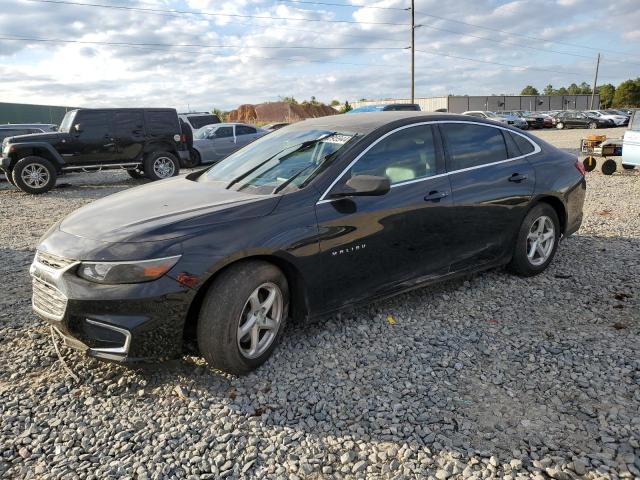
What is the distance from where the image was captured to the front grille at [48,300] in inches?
119

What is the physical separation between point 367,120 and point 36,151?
10615 mm

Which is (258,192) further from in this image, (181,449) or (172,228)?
(181,449)

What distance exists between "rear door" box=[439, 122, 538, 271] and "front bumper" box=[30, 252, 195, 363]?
234 cm

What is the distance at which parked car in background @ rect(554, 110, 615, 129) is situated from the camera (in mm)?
37969

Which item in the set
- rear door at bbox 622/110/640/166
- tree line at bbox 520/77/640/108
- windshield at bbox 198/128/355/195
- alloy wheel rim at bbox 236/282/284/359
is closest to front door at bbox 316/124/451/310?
windshield at bbox 198/128/355/195

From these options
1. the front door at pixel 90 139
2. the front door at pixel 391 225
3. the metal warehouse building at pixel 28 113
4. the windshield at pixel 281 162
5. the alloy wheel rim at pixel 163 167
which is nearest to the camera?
the front door at pixel 391 225

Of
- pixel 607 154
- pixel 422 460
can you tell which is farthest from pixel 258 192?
pixel 607 154

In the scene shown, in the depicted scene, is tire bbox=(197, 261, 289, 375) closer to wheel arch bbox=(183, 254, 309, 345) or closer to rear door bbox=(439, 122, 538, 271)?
wheel arch bbox=(183, 254, 309, 345)

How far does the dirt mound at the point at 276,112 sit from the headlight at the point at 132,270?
5944 cm

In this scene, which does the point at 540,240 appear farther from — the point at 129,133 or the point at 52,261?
the point at 129,133

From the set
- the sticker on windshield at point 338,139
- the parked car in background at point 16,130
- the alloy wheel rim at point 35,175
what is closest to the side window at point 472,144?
the sticker on windshield at point 338,139

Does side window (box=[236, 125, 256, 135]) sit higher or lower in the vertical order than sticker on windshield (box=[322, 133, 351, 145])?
lower

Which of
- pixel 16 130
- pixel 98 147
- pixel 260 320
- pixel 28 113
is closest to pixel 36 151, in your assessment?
pixel 98 147

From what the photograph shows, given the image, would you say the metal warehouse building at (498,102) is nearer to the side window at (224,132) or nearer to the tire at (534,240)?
the side window at (224,132)
